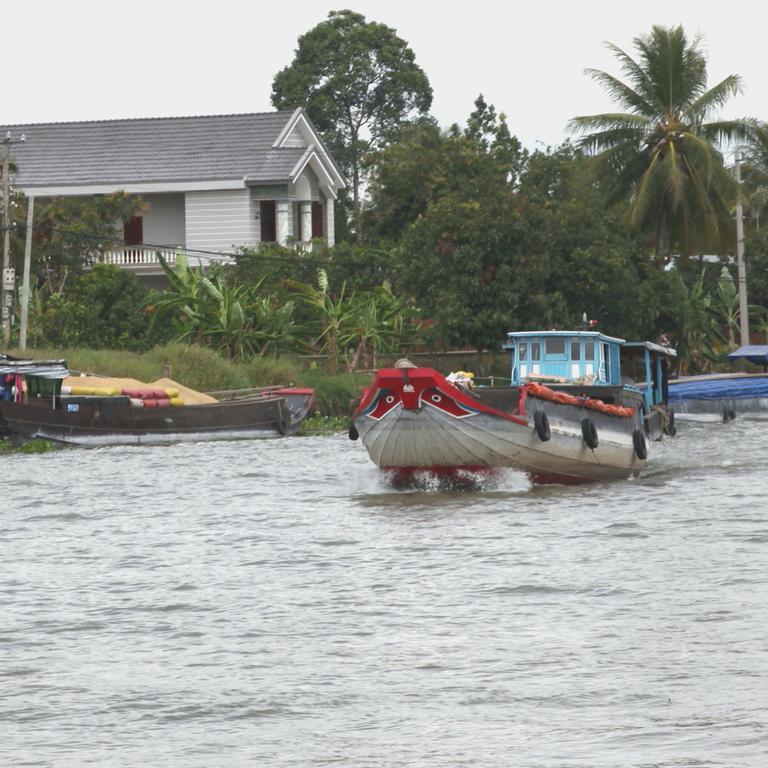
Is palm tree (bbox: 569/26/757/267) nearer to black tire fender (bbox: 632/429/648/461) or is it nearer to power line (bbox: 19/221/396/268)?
power line (bbox: 19/221/396/268)

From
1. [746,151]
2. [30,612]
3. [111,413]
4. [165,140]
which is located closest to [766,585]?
[30,612]

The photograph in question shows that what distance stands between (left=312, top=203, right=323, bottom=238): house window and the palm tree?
1071 centimetres

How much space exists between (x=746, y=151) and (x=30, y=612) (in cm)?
5641

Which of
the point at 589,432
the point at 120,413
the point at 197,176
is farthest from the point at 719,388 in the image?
the point at 589,432

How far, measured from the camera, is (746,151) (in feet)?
219

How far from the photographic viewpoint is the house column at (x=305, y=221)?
5675cm

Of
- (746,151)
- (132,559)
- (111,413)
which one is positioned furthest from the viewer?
(746,151)

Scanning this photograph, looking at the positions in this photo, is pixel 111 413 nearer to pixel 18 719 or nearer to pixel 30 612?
pixel 30 612

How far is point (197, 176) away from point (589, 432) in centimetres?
3233

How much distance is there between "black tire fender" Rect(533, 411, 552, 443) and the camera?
23859mm

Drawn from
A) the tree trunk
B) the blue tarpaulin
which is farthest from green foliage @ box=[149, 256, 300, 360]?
the tree trunk

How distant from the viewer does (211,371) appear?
43500mm

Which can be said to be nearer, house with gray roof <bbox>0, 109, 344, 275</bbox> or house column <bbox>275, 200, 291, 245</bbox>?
house with gray roof <bbox>0, 109, 344, 275</bbox>

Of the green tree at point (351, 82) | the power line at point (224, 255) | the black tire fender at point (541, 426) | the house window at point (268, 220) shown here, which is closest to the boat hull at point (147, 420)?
the power line at point (224, 255)
